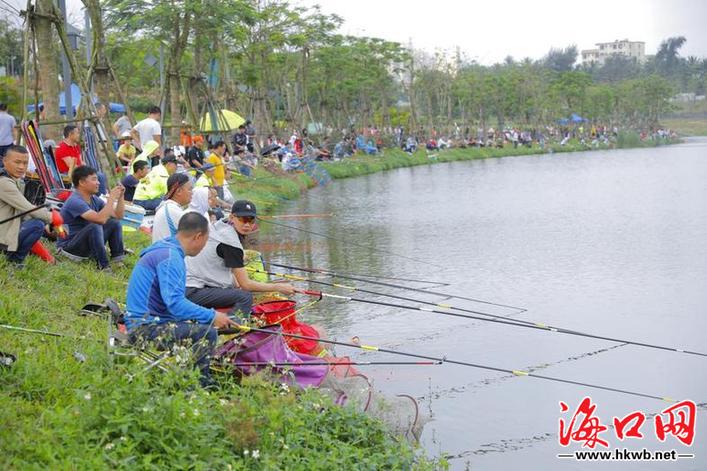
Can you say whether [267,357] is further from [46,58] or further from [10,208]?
[46,58]

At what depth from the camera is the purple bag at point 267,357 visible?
6117 mm

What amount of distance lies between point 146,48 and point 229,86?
9.29 ft

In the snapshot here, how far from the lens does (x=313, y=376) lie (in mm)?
6336

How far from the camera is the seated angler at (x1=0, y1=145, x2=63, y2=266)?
761cm

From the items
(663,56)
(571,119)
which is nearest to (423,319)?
(571,119)

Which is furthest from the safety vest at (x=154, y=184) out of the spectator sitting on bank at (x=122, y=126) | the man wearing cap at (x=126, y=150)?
the spectator sitting on bank at (x=122, y=126)

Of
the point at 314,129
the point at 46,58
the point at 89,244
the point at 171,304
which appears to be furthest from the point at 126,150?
the point at 314,129

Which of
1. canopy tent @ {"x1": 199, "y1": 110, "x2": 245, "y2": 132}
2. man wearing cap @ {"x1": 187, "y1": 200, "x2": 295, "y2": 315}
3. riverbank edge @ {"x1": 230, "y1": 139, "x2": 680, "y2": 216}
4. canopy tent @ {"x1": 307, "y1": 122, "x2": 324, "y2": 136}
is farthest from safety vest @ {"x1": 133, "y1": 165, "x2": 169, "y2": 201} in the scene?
canopy tent @ {"x1": 307, "y1": 122, "x2": 324, "y2": 136}

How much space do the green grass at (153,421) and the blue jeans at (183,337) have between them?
211 millimetres

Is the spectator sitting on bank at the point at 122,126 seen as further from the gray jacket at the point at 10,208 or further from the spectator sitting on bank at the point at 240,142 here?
the gray jacket at the point at 10,208

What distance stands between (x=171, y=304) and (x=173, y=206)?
9.39 ft

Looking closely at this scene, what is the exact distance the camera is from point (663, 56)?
420 feet

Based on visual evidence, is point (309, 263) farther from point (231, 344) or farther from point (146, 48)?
point (146, 48)

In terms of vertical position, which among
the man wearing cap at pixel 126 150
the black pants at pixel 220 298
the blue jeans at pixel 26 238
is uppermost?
the man wearing cap at pixel 126 150
